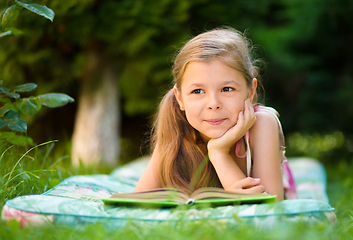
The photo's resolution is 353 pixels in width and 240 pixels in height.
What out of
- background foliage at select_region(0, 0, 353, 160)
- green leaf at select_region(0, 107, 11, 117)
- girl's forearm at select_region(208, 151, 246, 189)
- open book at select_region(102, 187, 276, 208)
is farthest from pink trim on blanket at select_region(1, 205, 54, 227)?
background foliage at select_region(0, 0, 353, 160)

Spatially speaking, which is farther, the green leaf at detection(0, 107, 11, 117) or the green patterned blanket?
the green leaf at detection(0, 107, 11, 117)

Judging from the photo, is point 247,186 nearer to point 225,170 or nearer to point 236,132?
point 225,170

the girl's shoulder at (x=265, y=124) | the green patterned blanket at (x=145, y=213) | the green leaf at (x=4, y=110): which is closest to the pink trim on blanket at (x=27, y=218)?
the green patterned blanket at (x=145, y=213)

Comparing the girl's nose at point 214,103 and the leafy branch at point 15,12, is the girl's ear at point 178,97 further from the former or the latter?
the leafy branch at point 15,12

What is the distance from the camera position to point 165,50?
396 centimetres

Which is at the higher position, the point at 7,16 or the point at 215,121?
the point at 7,16

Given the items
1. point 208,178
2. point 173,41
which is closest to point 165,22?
point 173,41

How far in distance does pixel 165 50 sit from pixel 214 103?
262 cm

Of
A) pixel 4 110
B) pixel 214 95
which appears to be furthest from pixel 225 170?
pixel 4 110

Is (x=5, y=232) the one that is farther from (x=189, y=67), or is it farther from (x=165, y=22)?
(x=165, y=22)

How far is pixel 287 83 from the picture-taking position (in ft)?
19.6

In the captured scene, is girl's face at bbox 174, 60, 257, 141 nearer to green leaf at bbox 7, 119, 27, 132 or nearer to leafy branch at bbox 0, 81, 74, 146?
leafy branch at bbox 0, 81, 74, 146

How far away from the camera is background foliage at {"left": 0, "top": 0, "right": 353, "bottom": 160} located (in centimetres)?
353

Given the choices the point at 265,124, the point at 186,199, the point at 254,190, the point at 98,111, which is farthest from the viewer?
the point at 98,111
